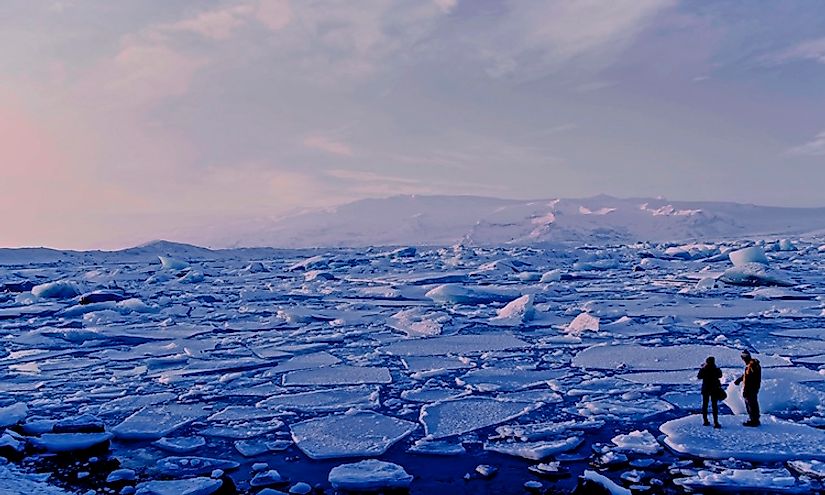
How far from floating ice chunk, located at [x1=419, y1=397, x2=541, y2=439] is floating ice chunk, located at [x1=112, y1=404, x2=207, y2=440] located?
7.28 feet

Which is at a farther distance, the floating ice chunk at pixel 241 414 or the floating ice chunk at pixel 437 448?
the floating ice chunk at pixel 241 414

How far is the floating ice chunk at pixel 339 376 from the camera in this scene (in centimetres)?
784

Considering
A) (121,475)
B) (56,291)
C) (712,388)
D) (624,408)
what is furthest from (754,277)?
(56,291)

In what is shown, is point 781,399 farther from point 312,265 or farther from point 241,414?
point 312,265

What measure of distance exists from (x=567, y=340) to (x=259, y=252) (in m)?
51.2

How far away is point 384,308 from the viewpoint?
50.4 feet

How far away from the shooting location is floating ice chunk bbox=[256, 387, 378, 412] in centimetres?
679

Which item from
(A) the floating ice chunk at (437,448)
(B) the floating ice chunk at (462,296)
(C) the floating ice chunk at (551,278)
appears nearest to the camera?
(A) the floating ice chunk at (437,448)

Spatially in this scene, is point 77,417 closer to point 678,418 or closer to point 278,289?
point 678,418

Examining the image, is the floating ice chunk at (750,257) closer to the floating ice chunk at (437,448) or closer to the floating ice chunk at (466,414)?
the floating ice chunk at (466,414)

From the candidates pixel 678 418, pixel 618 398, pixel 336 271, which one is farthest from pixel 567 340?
pixel 336 271

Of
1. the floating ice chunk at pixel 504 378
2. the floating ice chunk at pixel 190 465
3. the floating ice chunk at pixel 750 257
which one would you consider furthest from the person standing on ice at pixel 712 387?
the floating ice chunk at pixel 750 257

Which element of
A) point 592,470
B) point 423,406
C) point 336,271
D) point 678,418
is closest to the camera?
point 592,470

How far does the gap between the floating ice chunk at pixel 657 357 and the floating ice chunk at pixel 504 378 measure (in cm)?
74
